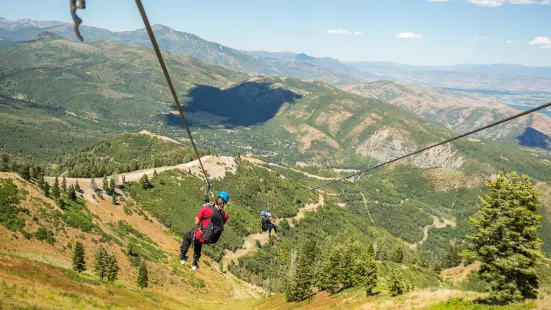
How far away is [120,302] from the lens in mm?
40625

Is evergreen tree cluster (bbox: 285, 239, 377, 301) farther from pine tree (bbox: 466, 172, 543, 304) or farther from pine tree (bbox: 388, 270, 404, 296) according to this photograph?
pine tree (bbox: 466, 172, 543, 304)

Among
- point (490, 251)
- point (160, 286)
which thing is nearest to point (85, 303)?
point (490, 251)

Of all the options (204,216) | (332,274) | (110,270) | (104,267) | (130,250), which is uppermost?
(204,216)

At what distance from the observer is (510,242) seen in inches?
1179

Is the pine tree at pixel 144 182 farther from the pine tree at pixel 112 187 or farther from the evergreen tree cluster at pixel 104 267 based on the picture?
the evergreen tree cluster at pixel 104 267

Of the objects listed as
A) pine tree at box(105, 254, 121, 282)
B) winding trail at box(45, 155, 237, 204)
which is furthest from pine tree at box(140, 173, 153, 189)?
pine tree at box(105, 254, 121, 282)

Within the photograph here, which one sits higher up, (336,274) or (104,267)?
(336,274)

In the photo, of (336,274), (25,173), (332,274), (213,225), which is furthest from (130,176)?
(213,225)

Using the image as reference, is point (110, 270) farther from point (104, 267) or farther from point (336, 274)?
point (336, 274)

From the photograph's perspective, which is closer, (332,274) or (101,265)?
(101,265)

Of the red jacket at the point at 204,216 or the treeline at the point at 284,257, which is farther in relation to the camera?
the treeline at the point at 284,257

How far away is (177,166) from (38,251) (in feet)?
388

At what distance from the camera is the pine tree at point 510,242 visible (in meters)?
29.3

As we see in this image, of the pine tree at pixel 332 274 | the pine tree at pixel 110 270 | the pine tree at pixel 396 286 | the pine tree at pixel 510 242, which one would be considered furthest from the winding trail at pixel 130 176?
the pine tree at pixel 510 242
